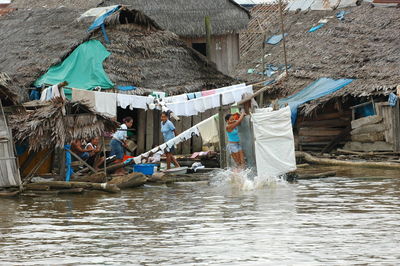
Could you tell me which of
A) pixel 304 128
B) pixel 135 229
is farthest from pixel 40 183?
pixel 304 128

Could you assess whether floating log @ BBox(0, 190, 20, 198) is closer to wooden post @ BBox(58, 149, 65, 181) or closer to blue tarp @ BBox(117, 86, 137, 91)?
wooden post @ BBox(58, 149, 65, 181)

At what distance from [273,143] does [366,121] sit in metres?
7.05

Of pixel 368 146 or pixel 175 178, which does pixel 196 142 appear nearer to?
pixel 368 146

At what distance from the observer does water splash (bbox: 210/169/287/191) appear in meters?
17.3

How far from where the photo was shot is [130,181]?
17531 millimetres

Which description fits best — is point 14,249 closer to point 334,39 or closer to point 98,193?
point 98,193

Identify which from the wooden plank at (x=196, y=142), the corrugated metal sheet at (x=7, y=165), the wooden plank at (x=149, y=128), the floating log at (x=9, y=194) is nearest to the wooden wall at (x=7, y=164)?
the corrugated metal sheet at (x=7, y=165)

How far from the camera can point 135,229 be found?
12523 mm

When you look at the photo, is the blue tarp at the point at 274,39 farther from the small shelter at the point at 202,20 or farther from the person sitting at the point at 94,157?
the person sitting at the point at 94,157

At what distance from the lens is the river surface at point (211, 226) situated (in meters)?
10.4

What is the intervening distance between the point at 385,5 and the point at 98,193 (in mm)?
16819

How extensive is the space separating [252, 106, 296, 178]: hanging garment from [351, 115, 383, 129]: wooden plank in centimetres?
649

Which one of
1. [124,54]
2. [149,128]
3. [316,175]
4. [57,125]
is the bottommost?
[316,175]

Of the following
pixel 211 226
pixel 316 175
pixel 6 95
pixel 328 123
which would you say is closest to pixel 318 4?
pixel 328 123
